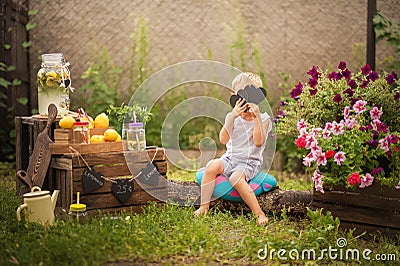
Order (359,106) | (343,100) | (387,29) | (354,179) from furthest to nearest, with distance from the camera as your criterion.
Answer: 1. (387,29)
2. (343,100)
3. (359,106)
4. (354,179)

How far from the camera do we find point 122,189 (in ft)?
13.0

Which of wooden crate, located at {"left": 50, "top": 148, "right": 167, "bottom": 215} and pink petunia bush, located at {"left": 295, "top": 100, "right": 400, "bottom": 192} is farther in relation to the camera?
wooden crate, located at {"left": 50, "top": 148, "right": 167, "bottom": 215}

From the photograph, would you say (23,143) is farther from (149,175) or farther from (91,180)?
(149,175)

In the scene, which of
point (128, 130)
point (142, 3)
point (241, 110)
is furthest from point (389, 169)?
point (142, 3)

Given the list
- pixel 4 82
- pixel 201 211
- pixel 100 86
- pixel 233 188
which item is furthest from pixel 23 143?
pixel 100 86

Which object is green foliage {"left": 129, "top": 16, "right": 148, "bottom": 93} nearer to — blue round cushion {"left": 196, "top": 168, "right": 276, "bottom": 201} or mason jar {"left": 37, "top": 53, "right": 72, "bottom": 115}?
mason jar {"left": 37, "top": 53, "right": 72, "bottom": 115}

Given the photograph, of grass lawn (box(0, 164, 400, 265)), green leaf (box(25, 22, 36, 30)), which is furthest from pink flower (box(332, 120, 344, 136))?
green leaf (box(25, 22, 36, 30))

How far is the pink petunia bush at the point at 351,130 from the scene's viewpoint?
141 inches

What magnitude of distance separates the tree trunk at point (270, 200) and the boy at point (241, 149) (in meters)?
0.12

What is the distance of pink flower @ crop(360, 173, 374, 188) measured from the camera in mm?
3518

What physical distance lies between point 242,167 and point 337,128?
2.42 feet

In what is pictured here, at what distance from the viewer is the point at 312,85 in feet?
13.1

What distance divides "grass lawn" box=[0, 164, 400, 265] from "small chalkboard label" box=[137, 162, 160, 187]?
0.78 ft

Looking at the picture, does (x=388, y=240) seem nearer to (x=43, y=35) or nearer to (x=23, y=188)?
(x=23, y=188)
